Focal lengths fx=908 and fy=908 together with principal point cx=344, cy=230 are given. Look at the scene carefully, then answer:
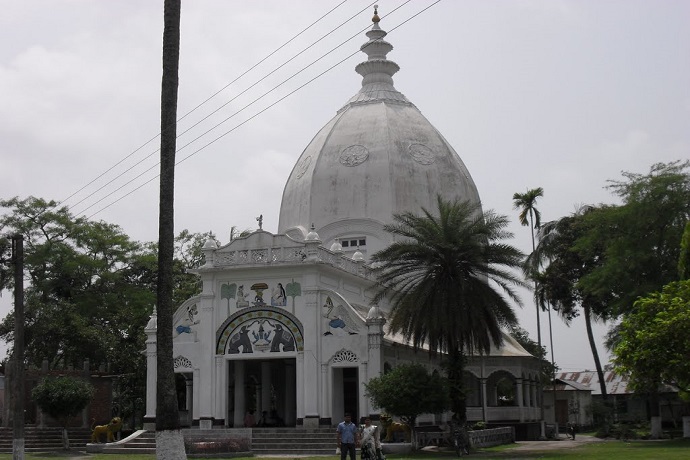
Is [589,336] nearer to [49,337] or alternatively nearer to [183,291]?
[183,291]

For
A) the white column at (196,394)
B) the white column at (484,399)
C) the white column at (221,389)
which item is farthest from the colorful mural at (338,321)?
the white column at (484,399)

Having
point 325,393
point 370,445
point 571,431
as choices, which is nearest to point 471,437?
point 325,393

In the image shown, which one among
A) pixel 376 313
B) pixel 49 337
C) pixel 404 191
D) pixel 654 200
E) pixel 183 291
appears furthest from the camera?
pixel 183 291

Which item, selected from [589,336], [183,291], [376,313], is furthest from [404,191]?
[589,336]

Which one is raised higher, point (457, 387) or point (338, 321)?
point (338, 321)

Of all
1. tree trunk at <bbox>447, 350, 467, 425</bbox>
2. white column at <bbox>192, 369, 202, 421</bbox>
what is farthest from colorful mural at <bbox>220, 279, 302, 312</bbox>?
tree trunk at <bbox>447, 350, 467, 425</bbox>

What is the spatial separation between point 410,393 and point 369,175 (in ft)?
52.8

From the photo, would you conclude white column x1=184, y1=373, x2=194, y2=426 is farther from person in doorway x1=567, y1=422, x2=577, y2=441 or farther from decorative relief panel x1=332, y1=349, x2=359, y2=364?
person in doorway x1=567, y1=422, x2=577, y2=441

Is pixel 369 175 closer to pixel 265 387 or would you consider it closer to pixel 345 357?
pixel 265 387

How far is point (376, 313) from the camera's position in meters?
34.2

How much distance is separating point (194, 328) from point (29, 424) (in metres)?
10.1

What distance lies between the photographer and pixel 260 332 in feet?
119

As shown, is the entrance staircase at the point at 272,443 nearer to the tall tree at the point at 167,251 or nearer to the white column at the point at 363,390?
the white column at the point at 363,390

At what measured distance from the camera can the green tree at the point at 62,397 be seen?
3694 centimetres
